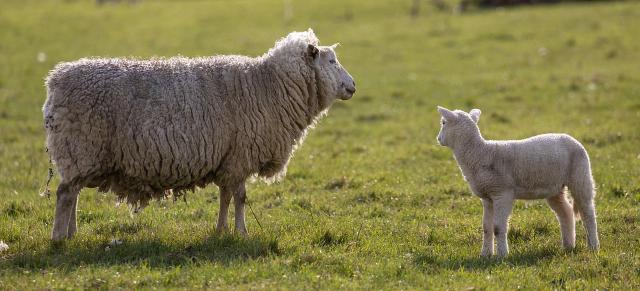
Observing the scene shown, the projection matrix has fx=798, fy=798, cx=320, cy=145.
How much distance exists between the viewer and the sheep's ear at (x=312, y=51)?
9.48 metres

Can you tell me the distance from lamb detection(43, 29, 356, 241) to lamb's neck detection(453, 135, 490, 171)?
83.4 inches

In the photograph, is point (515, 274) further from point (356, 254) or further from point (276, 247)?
point (276, 247)

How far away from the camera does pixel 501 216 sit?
25.8 feet

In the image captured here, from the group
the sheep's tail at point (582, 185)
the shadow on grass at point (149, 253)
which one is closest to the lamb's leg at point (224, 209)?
the shadow on grass at point (149, 253)

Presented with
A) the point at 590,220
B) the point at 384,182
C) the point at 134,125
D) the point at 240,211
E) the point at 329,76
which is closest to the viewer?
the point at 590,220

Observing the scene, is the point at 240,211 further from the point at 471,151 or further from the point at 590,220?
the point at 590,220

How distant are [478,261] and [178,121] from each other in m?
3.50

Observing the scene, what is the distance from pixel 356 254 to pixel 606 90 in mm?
12610

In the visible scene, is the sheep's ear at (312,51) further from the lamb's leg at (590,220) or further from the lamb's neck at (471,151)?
the lamb's leg at (590,220)

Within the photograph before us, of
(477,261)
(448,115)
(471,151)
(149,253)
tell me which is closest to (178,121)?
(149,253)

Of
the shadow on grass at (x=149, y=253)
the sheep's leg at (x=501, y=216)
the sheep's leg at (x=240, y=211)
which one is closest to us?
the shadow on grass at (x=149, y=253)

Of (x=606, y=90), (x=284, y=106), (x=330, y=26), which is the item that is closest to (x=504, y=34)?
(x=330, y=26)

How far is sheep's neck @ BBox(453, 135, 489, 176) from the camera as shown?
318 inches

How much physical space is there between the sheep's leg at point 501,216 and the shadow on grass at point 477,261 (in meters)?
0.17
